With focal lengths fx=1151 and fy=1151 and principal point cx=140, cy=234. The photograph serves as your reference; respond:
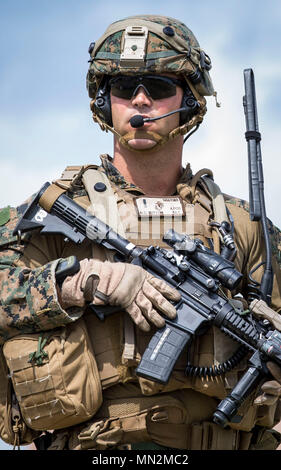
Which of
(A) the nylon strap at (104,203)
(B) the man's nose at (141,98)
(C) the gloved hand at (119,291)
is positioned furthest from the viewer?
(B) the man's nose at (141,98)

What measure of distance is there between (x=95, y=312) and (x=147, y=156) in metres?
1.36

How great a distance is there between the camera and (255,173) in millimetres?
8680

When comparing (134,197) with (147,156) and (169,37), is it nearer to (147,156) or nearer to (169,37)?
(147,156)

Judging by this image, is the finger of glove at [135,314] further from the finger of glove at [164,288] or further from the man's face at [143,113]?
the man's face at [143,113]

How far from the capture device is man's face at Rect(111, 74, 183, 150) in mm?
8430

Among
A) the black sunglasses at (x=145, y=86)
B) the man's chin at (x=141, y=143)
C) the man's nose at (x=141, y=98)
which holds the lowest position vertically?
the man's chin at (x=141, y=143)

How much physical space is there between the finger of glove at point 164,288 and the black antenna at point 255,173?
835 millimetres

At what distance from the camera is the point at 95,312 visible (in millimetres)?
7945

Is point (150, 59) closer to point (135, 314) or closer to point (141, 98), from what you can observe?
point (141, 98)

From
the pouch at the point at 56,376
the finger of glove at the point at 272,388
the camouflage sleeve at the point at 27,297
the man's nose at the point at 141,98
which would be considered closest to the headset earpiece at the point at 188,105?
the man's nose at the point at 141,98

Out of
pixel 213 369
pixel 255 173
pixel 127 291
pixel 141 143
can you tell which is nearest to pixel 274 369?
pixel 213 369

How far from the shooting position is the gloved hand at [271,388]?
7.86 m

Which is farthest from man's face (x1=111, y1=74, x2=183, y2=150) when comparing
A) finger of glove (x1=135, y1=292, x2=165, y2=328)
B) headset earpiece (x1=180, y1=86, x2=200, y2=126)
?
finger of glove (x1=135, y1=292, x2=165, y2=328)

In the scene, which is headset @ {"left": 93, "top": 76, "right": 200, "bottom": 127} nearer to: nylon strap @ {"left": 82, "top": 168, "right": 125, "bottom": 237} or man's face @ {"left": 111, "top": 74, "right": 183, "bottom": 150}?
man's face @ {"left": 111, "top": 74, "right": 183, "bottom": 150}
